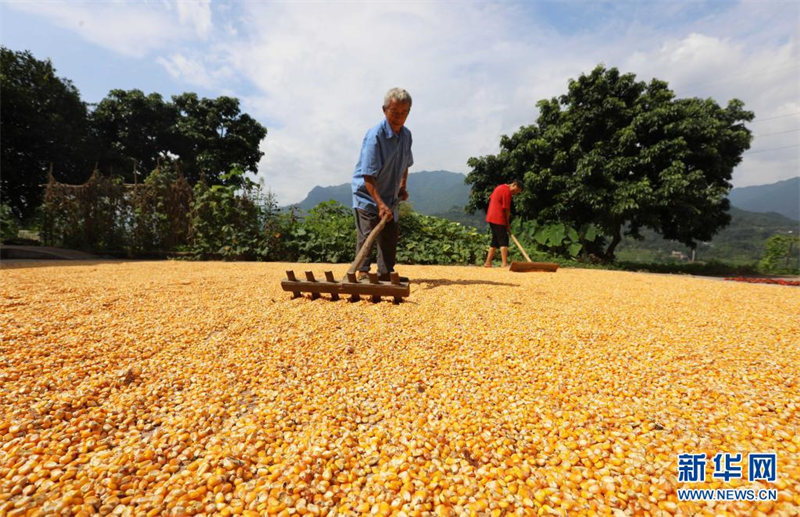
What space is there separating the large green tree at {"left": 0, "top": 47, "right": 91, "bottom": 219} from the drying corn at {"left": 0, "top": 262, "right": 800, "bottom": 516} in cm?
1613

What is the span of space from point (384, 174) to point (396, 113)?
0.58 meters

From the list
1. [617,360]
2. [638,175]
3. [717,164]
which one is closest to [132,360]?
[617,360]

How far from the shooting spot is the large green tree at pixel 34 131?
40.3 feet

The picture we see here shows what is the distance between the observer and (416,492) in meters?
0.93

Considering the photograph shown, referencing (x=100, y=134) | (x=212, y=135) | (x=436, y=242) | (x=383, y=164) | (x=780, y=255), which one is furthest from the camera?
(x=212, y=135)

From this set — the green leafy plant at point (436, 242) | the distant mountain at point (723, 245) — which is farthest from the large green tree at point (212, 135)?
the distant mountain at point (723, 245)

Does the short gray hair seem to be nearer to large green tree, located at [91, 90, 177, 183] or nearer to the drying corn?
the drying corn

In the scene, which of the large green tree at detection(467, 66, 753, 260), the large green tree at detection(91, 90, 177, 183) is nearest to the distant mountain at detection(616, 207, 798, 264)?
the large green tree at detection(467, 66, 753, 260)

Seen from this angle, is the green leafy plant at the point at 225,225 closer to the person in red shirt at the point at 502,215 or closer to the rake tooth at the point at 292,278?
the rake tooth at the point at 292,278

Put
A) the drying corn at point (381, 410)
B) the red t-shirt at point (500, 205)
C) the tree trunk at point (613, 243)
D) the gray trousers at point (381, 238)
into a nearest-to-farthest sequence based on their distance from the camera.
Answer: the drying corn at point (381, 410) → the gray trousers at point (381, 238) → the red t-shirt at point (500, 205) → the tree trunk at point (613, 243)

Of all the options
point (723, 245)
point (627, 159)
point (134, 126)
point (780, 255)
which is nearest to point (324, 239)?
point (627, 159)

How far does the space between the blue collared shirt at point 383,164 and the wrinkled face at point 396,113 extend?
6cm

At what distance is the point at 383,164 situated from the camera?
321 centimetres

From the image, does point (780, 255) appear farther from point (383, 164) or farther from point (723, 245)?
point (723, 245)
